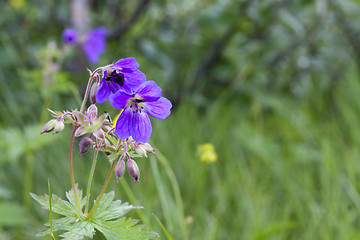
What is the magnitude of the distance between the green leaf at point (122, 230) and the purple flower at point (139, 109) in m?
0.20

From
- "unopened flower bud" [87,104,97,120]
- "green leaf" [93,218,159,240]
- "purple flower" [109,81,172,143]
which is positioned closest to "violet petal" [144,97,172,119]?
"purple flower" [109,81,172,143]

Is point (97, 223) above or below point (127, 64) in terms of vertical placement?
below

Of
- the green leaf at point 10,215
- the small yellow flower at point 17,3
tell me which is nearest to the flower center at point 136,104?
the green leaf at point 10,215

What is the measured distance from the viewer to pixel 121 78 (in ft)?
2.84

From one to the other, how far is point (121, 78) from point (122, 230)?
1.10ft

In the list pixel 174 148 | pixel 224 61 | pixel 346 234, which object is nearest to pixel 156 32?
pixel 224 61

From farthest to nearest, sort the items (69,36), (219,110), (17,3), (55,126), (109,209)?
(219,110)
(17,3)
(69,36)
(109,209)
(55,126)

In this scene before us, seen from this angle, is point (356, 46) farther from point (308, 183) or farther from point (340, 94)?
point (308, 183)

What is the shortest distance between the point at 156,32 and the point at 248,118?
1.03 m

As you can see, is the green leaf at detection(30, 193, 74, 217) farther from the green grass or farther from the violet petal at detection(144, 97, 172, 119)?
the green grass

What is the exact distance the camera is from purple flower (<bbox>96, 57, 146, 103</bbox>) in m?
0.87

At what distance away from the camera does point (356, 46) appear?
292cm

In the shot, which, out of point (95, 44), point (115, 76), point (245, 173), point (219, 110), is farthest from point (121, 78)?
point (219, 110)

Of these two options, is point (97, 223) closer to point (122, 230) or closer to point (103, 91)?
point (122, 230)
